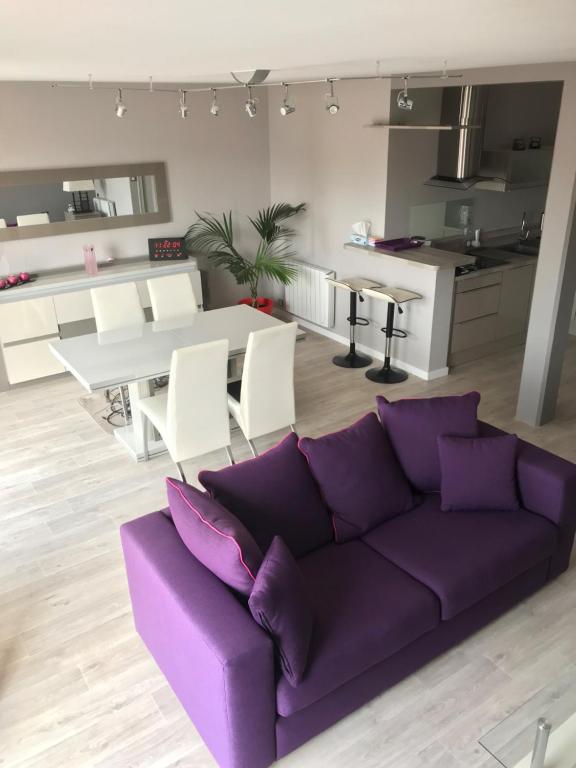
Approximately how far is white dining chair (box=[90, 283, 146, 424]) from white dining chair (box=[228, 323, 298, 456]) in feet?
3.85

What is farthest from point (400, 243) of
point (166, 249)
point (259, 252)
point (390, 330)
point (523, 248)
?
point (166, 249)

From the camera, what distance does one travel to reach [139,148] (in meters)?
6.12

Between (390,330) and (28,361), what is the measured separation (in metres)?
3.22

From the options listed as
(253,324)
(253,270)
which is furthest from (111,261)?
(253,324)

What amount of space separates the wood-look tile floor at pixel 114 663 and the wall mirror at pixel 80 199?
2.35 m

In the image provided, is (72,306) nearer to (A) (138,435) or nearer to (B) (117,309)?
(B) (117,309)

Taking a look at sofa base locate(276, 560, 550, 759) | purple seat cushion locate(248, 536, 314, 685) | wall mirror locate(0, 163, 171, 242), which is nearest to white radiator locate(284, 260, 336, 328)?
wall mirror locate(0, 163, 171, 242)

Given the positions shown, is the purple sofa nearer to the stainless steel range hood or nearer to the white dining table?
the white dining table

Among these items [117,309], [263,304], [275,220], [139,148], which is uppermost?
[139,148]

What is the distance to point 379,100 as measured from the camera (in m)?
5.55

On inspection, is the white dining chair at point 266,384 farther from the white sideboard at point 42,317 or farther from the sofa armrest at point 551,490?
the white sideboard at point 42,317

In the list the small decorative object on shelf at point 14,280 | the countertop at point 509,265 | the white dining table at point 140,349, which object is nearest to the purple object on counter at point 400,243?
the countertop at point 509,265

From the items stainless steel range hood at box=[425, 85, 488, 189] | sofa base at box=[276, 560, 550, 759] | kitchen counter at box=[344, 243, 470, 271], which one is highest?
stainless steel range hood at box=[425, 85, 488, 189]

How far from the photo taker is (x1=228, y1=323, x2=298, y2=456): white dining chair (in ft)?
13.2
